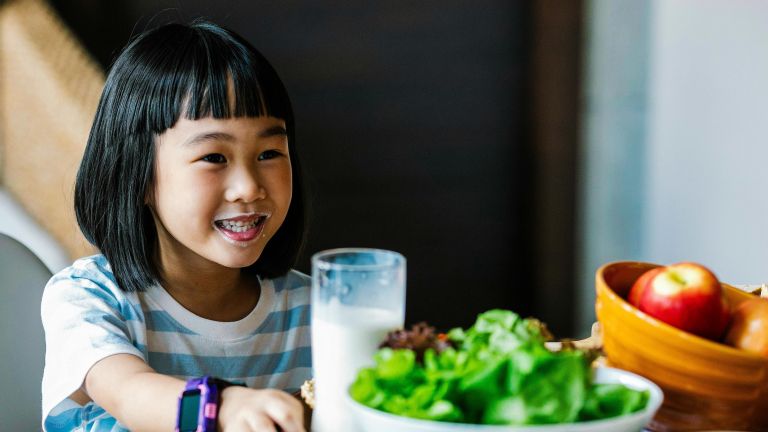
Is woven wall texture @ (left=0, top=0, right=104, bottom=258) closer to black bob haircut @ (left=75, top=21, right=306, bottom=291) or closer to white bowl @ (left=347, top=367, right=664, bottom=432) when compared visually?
black bob haircut @ (left=75, top=21, right=306, bottom=291)

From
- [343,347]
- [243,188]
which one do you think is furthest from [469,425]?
[243,188]

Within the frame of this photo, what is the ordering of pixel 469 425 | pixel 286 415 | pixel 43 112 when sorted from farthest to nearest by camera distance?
1. pixel 43 112
2. pixel 286 415
3. pixel 469 425

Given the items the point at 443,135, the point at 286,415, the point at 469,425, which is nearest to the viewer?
the point at 469,425

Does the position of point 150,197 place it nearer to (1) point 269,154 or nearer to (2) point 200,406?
(1) point 269,154

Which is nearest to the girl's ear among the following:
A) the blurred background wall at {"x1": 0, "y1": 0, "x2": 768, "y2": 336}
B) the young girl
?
the young girl

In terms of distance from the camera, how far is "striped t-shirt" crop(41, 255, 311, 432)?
39.9 inches

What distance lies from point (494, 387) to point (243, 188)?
0.56 meters

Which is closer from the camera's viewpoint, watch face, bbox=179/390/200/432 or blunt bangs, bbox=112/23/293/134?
watch face, bbox=179/390/200/432

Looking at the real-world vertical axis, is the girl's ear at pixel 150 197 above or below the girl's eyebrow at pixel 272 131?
below

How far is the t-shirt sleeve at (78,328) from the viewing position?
3.24 ft

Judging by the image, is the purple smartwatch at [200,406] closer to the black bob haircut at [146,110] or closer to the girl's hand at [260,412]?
the girl's hand at [260,412]

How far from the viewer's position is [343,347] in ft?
2.37

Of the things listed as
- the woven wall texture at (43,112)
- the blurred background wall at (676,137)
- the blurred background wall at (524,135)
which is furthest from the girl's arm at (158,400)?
the blurred background wall at (676,137)

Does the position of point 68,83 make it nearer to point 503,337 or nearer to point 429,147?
point 429,147
